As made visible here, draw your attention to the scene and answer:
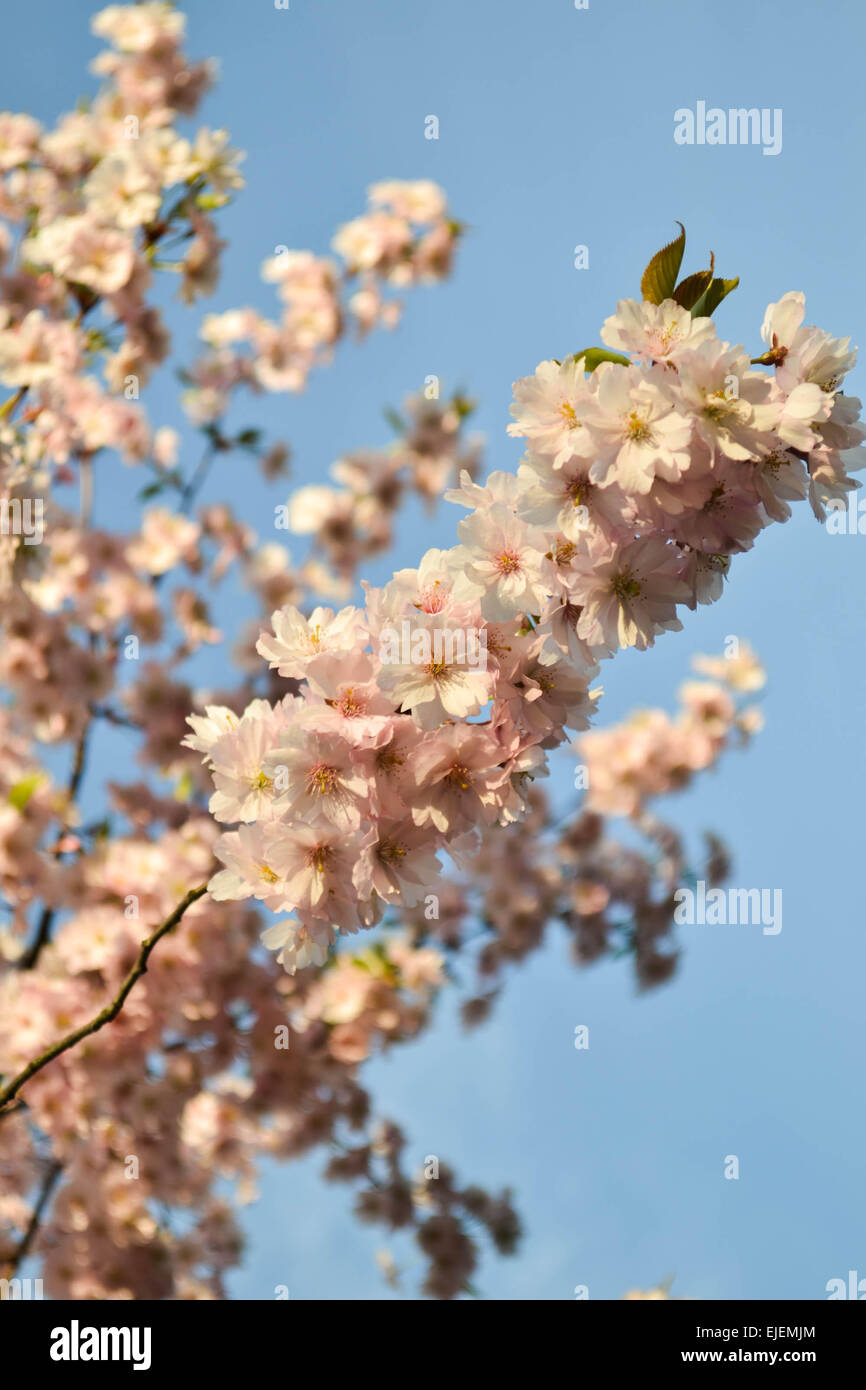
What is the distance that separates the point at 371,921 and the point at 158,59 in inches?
211

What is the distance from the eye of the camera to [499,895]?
6180mm

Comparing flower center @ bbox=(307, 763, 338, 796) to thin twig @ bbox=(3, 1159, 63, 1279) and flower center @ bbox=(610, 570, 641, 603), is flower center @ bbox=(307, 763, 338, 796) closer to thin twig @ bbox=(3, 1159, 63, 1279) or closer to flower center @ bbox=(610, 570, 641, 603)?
flower center @ bbox=(610, 570, 641, 603)

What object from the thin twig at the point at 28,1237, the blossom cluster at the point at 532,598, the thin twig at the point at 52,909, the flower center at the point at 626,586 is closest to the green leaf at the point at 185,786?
→ the thin twig at the point at 52,909

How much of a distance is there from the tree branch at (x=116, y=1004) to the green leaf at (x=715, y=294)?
101cm

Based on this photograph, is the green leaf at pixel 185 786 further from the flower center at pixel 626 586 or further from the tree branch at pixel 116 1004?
the flower center at pixel 626 586

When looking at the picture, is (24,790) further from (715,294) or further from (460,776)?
(715,294)

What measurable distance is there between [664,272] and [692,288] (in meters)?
0.04

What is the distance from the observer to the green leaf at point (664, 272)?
125 centimetres

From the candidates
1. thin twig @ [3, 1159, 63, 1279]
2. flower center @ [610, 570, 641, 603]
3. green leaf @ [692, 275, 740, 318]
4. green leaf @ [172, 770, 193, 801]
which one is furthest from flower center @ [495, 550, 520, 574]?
thin twig @ [3, 1159, 63, 1279]

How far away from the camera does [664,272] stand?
4.13 feet

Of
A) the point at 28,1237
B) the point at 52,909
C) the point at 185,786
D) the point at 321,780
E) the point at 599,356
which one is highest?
the point at 185,786

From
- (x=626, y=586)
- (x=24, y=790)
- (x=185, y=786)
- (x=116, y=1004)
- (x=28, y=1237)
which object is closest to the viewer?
(x=626, y=586)

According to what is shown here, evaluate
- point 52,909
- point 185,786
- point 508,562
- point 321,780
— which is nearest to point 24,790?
point 52,909
